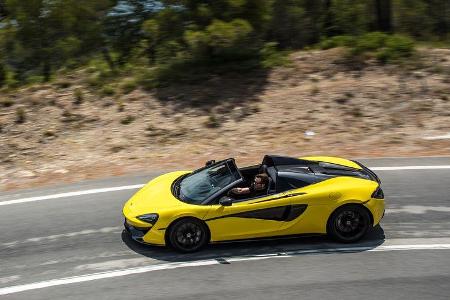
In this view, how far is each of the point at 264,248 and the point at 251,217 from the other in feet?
1.97

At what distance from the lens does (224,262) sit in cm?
773

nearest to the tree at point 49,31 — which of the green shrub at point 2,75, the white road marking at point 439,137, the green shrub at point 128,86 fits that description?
the green shrub at point 2,75

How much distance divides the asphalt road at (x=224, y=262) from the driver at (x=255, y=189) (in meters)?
0.80

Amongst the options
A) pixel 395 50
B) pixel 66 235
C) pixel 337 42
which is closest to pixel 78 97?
pixel 66 235

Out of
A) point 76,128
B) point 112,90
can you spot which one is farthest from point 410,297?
point 112,90

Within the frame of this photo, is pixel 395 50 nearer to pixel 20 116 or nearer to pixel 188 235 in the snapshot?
pixel 20 116

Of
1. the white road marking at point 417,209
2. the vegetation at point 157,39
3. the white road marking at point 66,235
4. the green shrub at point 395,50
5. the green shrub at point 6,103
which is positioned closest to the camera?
the white road marking at point 66,235

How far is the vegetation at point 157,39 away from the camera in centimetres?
1630

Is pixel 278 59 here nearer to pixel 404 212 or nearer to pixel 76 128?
pixel 76 128

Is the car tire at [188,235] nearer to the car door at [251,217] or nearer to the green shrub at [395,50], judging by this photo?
the car door at [251,217]

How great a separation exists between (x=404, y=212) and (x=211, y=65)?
894cm

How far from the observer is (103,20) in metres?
18.7

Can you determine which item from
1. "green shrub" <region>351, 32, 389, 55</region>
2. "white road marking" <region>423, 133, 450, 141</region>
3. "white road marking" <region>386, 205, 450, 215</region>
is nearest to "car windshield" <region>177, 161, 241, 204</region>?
"white road marking" <region>386, 205, 450, 215</region>

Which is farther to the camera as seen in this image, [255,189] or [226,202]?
[255,189]
